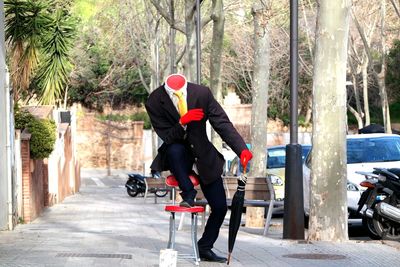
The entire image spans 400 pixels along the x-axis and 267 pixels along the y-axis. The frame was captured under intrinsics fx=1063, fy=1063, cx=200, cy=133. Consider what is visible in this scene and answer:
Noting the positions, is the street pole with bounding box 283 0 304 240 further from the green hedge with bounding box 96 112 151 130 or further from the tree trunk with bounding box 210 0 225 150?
the green hedge with bounding box 96 112 151 130

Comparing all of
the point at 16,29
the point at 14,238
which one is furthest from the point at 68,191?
the point at 14,238

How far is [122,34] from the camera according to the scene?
62.7 metres

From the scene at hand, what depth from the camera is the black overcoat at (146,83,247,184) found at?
1038 cm

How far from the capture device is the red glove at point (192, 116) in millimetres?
10250

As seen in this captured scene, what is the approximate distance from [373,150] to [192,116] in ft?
32.5

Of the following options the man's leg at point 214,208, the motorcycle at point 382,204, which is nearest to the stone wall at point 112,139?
the motorcycle at point 382,204

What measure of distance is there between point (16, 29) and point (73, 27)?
9.72ft

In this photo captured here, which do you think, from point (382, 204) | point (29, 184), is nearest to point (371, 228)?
point (382, 204)

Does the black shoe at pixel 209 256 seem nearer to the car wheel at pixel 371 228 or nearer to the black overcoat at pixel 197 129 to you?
the black overcoat at pixel 197 129

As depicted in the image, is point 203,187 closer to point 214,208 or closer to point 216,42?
point 214,208

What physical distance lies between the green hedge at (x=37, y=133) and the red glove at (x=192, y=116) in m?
11.5

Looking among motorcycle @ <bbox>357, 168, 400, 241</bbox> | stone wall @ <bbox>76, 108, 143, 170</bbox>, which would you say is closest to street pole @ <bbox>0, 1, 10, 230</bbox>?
motorcycle @ <bbox>357, 168, 400, 241</bbox>

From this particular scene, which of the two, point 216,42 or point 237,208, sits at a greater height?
point 216,42

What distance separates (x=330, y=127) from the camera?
14.3m
